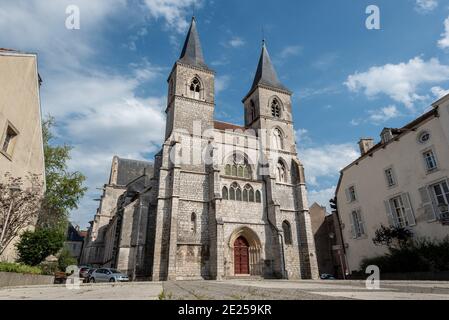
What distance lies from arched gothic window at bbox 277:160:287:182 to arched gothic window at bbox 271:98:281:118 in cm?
568

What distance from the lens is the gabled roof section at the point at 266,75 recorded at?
30002 mm

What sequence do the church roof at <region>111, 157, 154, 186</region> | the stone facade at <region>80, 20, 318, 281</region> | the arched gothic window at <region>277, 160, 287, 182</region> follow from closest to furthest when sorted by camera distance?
1. the stone facade at <region>80, 20, 318, 281</region>
2. the arched gothic window at <region>277, 160, 287, 182</region>
3. the church roof at <region>111, 157, 154, 186</region>

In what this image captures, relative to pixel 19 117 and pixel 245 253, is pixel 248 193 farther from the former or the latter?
pixel 19 117

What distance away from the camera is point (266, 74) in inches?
1235

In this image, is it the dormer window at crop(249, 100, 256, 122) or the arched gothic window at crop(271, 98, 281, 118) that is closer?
the arched gothic window at crop(271, 98, 281, 118)

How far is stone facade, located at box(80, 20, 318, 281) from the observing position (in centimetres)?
1952

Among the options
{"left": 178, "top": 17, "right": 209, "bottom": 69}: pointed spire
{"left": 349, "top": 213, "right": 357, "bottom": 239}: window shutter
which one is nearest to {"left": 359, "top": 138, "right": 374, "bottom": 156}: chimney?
{"left": 349, "top": 213, "right": 357, "bottom": 239}: window shutter

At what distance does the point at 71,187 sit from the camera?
2086 cm

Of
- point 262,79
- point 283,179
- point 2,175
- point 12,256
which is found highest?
point 262,79

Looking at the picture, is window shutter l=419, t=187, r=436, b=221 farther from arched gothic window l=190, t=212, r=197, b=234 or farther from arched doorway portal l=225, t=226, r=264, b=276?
arched gothic window l=190, t=212, r=197, b=234

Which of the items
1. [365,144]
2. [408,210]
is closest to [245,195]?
[365,144]
